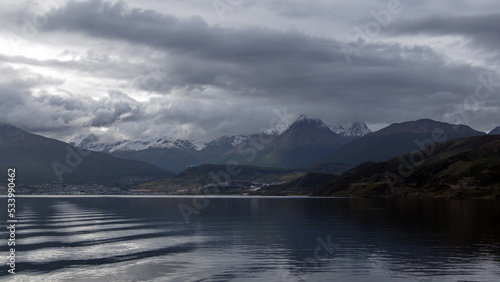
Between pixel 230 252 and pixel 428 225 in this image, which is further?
pixel 428 225

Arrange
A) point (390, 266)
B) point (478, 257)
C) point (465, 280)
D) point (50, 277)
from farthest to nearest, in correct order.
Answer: point (478, 257)
point (390, 266)
point (50, 277)
point (465, 280)

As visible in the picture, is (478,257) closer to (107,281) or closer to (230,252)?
(230,252)

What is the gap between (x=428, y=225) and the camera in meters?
158

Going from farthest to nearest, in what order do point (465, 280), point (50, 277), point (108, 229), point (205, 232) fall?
point (108, 229) → point (205, 232) → point (50, 277) → point (465, 280)

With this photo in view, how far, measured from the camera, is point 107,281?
76.9 m

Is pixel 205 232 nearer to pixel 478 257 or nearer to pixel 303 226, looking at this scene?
pixel 303 226

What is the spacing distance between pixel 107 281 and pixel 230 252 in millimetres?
33698

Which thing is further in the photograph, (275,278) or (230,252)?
(230,252)

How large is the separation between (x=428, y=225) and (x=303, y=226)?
135ft

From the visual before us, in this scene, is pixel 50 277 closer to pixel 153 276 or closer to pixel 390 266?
pixel 153 276

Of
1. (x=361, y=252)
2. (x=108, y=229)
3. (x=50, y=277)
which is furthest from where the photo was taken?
(x=108, y=229)

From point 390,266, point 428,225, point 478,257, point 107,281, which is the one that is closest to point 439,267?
point 390,266

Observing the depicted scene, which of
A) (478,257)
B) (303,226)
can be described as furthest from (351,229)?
Answer: (478,257)

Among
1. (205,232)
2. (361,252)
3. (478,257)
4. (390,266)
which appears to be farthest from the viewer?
(205,232)
